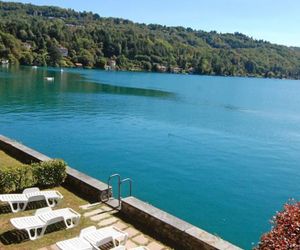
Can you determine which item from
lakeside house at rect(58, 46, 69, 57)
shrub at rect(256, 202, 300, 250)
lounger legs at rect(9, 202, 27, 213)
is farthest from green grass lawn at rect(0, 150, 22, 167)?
lakeside house at rect(58, 46, 69, 57)

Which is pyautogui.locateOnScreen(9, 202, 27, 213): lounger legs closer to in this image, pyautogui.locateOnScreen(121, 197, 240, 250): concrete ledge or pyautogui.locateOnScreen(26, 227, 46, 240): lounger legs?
pyautogui.locateOnScreen(26, 227, 46, 240): lounger legs

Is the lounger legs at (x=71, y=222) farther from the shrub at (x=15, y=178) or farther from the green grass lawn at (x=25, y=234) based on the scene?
the shrub at (x=15, y=178)

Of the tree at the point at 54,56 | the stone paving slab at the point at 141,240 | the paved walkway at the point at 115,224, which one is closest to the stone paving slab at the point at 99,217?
the paved walkway at the point at 115,224

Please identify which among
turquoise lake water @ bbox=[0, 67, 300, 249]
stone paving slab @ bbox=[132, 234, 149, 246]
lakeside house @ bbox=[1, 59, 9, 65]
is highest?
lakeside house @ bbox=[1, 59, 9, 65]

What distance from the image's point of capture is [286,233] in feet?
19.1

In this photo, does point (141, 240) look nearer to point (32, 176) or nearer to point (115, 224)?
point (115, 224)

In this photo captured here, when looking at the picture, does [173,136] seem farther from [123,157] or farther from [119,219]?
[119,219]

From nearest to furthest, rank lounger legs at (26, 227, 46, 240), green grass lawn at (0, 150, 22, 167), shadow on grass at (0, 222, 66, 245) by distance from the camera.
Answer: shadow on grass at (0, 222, 66, 245) < lounger legs at (26, 227, 46, 240) < green grass lawn at (0, 150, 22, 167)

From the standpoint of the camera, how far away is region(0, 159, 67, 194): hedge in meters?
13.1

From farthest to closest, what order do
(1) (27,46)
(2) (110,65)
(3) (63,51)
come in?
(2) (110,65)
(3) (63,51)
(1) (27,46)

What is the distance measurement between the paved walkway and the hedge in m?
2.29

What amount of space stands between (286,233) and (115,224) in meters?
6.26

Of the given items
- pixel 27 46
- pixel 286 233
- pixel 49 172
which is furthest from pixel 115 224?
pixel 27 46

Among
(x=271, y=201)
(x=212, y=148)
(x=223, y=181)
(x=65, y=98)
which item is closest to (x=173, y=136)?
(x=212, y=148)
